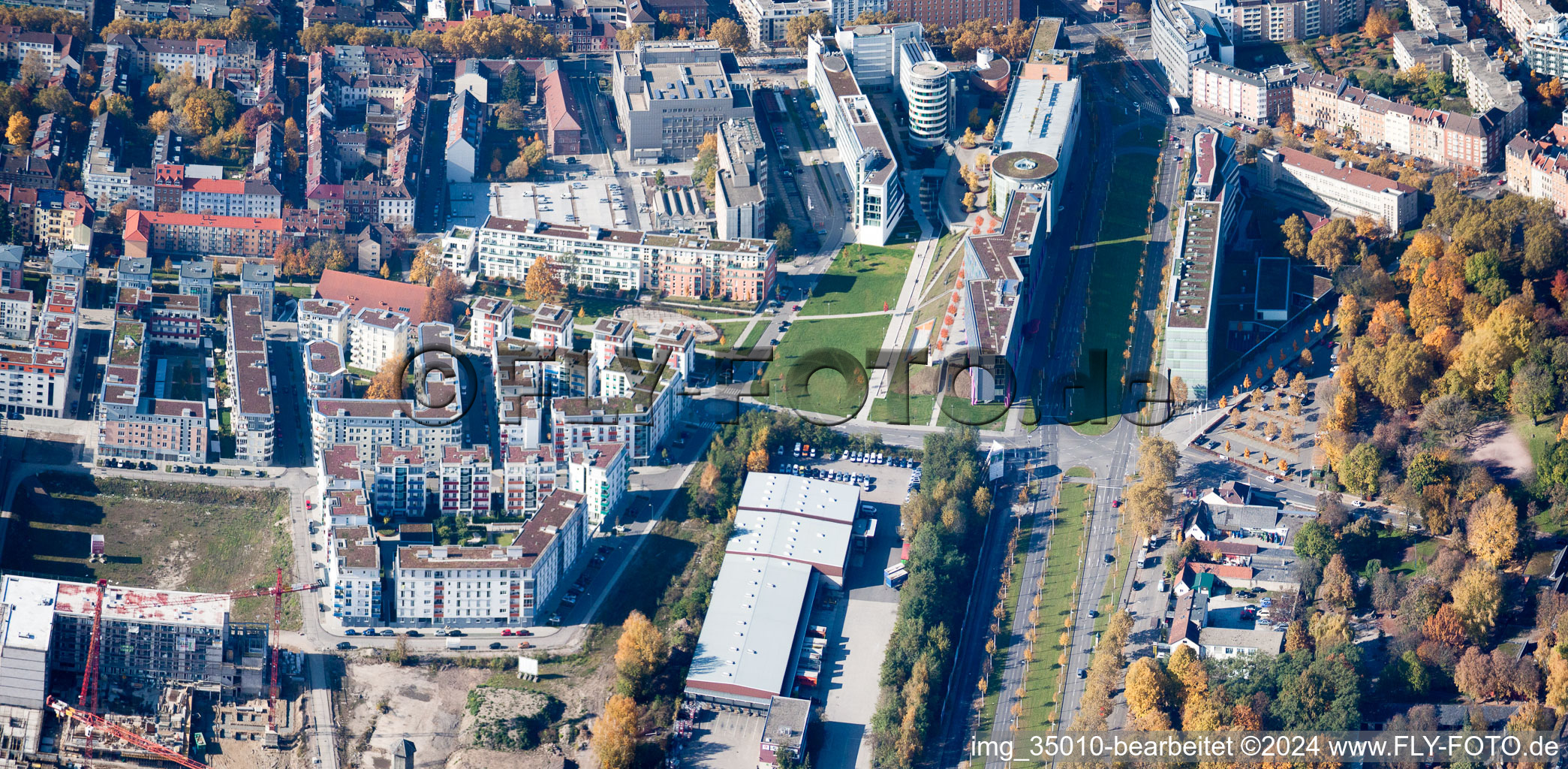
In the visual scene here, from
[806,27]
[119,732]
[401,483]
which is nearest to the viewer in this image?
[119,732]

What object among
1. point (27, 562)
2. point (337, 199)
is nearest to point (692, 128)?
point (337, 199)

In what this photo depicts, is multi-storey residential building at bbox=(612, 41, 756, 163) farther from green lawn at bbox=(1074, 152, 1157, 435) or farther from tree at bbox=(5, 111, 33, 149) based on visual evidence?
tree at bbox=(5, 111, 33, 149)

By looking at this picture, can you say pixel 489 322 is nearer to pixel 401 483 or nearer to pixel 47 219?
pixel 401 483

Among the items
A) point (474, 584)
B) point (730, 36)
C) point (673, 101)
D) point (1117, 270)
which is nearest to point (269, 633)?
point (474, 584)

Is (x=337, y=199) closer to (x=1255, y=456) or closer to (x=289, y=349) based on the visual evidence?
(x=289, y=349)

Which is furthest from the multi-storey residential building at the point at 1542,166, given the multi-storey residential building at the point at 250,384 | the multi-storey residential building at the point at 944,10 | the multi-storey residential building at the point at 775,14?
the multi-storey residential building at the point at 250,384

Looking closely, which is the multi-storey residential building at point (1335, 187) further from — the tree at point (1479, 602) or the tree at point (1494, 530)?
the tree at point (1479, 602)

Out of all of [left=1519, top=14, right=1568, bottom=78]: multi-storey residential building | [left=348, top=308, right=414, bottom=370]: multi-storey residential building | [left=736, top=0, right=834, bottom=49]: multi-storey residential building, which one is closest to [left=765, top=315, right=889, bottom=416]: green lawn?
[left=348, top=308, right=414, bottom=370]: multi-storey residential building
